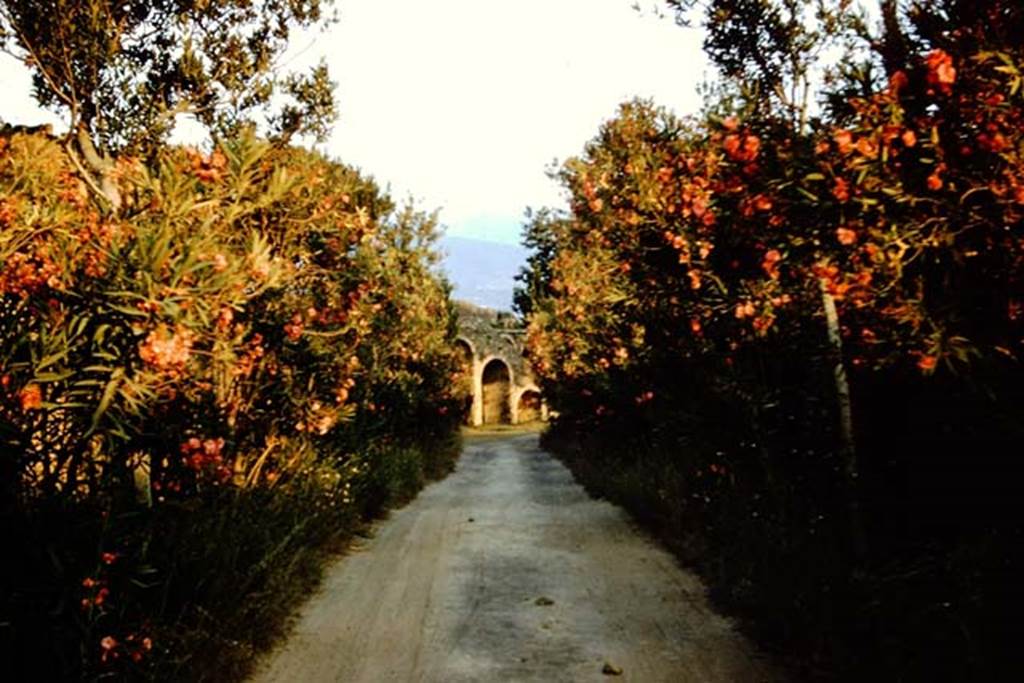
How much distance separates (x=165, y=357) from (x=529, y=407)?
49.4 meters

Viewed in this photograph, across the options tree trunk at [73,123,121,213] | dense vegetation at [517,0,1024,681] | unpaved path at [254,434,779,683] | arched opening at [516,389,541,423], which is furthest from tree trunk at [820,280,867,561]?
arched opening at [516,389,541,423]

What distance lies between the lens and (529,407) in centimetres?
5375

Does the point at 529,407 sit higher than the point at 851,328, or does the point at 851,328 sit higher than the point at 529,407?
the point at 851,328

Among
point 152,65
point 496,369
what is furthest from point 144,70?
point 496,369

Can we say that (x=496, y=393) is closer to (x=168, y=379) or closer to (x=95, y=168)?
(x=95, y=168)

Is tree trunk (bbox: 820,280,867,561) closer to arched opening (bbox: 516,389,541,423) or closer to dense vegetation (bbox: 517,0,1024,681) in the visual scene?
dense vegetation (bbox: 517,0,1024,681)

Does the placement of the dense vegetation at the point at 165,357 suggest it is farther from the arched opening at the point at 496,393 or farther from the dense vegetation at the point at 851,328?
the arched opening at the point at 496,393

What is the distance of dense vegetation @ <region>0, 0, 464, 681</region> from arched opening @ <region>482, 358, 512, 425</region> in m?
38.6

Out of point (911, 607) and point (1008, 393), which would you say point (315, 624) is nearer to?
point (911, 607)

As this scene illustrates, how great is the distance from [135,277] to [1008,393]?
526cm

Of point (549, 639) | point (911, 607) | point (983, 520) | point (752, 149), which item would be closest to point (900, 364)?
point (983, 520)

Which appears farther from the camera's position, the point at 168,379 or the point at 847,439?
the point at 847,439

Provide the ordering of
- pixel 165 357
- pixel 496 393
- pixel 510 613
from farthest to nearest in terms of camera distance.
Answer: pixel 496 393 → pixel 510 613 → pixel 165 357

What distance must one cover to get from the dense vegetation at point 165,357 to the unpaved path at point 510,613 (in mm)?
578
